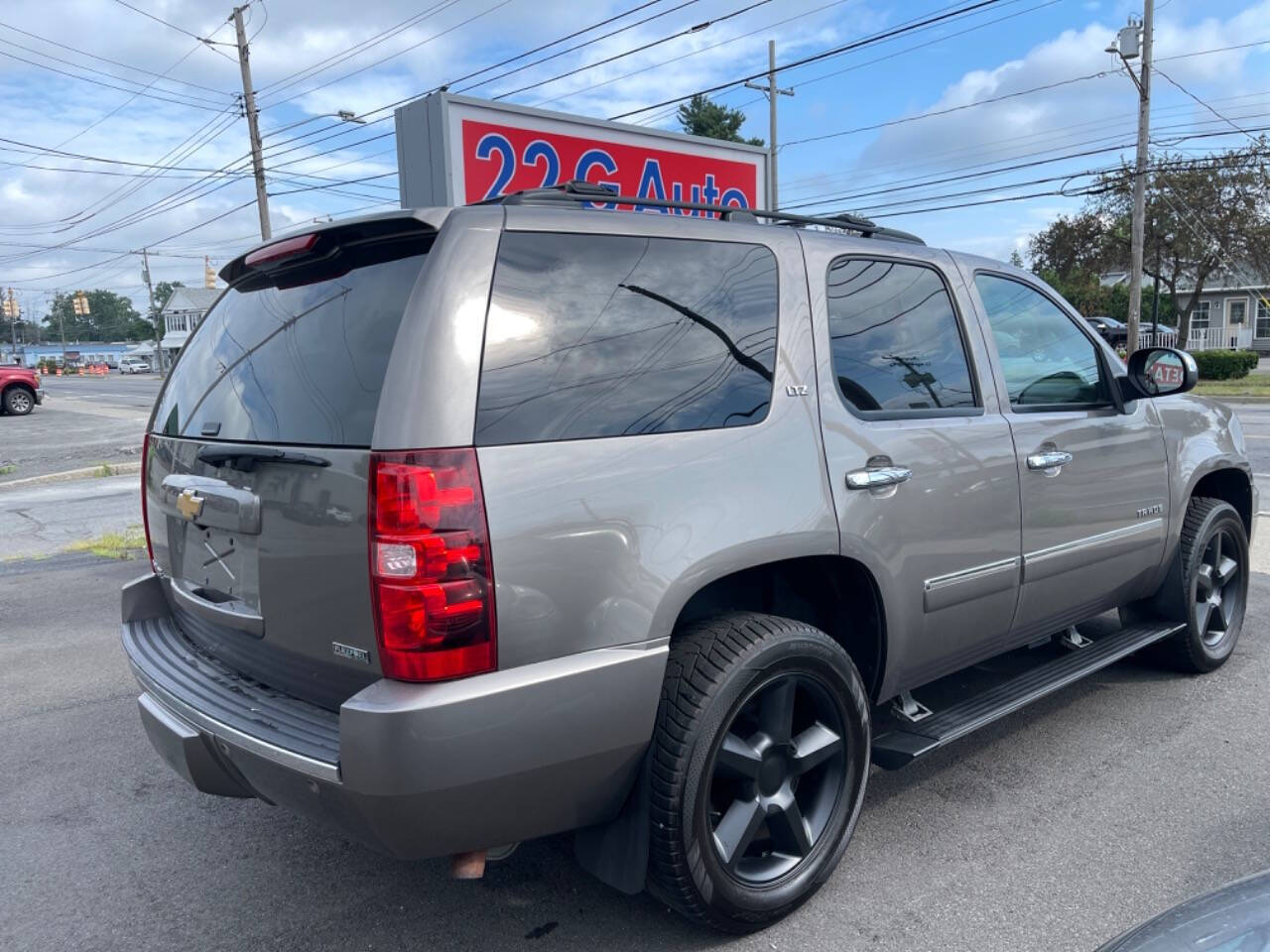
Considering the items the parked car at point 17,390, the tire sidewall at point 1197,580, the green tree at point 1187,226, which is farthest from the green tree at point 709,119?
the tire sidewall at point 1197,580

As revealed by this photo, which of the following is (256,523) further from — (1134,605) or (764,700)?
(1134,605)

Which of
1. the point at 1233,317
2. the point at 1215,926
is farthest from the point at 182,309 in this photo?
the point at 1215,926

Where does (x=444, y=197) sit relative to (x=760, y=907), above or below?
above

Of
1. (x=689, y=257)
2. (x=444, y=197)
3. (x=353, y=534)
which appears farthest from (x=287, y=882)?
(x=444, y=197)

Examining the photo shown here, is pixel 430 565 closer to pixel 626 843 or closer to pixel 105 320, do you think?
pixel 626 843

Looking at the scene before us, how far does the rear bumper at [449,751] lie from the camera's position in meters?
2.09

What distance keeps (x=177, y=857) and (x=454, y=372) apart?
2.02 meters

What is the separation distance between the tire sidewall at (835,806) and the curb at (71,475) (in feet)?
43.1

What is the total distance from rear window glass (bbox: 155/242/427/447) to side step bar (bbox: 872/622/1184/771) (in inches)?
73.5

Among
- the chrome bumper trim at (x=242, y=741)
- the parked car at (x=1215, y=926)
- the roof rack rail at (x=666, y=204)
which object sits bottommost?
the parked car at (x=1215, y=926)

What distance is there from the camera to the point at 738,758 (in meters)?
2.58

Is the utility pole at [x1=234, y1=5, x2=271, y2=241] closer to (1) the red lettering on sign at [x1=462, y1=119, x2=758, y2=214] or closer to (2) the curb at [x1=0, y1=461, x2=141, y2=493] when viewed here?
(2) the curb at [x1=0, y1=461, x2=141, y2=493]

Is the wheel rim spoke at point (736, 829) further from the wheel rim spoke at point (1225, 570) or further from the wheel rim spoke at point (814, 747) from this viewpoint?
the wheel rim spoke at point (1225, 570)

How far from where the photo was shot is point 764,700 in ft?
8.79
